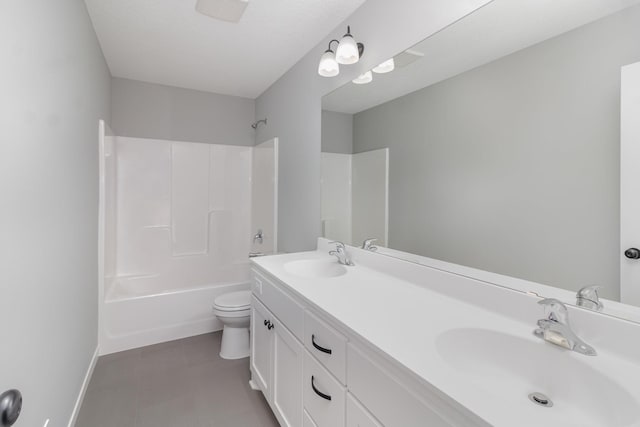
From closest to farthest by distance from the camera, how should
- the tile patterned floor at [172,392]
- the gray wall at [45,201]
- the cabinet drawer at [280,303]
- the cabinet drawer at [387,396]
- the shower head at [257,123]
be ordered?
1. the cabinet drawer at [387,396]
2. the gray wall at [45,201]
3. the cabinet drawer at [280,303]
4. the tile patterned floor at [172,392]
5. the shower head at [257,123]

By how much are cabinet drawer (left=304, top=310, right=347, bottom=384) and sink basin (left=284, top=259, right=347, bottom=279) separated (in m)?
0.61

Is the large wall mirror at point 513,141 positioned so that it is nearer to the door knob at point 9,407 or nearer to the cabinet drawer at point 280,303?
the cabinet drawer at point 280,303

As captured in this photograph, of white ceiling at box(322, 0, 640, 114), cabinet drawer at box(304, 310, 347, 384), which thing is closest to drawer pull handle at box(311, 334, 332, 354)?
cabinet drawer at box(304, 310, 347, 384)

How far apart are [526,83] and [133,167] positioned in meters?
3.25

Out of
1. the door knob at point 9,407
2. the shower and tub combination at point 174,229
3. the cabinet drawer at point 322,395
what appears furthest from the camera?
the shower and tub combination at point 174,229

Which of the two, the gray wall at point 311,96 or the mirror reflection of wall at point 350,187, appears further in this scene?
the mirror reflection of wall at point 350,187

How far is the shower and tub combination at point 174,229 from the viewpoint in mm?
2562

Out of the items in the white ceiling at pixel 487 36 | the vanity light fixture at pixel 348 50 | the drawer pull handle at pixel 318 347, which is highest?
the vanity light fixture at pixel 348 50

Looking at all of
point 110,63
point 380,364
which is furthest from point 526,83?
point 110,63

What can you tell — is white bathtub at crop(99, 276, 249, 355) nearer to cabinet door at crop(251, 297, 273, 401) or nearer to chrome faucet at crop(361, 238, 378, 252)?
cabinet door at crop(251, 297, 273, 401)

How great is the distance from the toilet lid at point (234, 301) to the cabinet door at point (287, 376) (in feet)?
2.81

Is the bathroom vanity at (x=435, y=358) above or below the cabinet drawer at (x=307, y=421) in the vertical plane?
above

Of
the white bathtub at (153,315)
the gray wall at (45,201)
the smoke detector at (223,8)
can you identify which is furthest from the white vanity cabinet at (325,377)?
the smoke detector at (223,8)

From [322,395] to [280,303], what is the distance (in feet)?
1.62
